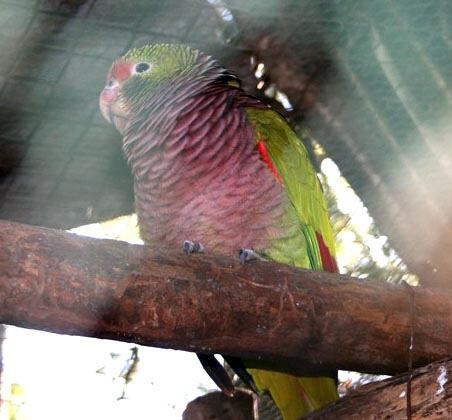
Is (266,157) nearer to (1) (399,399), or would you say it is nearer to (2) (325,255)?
(2) (325,255)

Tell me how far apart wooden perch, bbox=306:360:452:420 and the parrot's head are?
1.14 m

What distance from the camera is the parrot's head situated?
2275 millimetres

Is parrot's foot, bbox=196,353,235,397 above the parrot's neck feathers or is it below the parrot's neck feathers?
below

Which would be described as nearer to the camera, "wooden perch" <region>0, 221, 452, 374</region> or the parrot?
"wooden perch" <region>0, 221, 452, 374</region>

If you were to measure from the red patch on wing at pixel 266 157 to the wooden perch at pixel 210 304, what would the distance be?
56 cm

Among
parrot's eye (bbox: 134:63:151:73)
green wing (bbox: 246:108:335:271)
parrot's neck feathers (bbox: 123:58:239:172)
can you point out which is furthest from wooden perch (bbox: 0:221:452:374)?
parrot's eye (bbox: 134:63:151:73)

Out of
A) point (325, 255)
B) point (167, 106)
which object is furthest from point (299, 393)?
point (167, 106)

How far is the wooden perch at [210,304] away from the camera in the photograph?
1365mm

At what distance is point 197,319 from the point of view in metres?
1.48

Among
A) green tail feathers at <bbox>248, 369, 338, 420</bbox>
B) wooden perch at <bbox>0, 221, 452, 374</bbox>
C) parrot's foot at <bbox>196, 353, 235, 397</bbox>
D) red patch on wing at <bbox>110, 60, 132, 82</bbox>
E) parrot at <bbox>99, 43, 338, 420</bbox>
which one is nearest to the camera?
wooden perch at <bbox>0, 221, 452, 374</bbox>

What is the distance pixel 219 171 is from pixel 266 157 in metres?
0.15

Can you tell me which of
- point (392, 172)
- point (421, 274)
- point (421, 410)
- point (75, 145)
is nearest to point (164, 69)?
point (75, 145)

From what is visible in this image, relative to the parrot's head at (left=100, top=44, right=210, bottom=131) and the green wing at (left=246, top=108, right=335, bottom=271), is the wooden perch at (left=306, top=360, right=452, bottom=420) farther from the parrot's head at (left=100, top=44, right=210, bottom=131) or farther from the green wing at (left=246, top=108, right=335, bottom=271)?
the parrot's head at (left=100, top=44, right=210, bottom=131)

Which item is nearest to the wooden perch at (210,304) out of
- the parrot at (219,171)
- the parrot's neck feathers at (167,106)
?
the parrot at (219,171)
